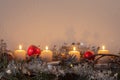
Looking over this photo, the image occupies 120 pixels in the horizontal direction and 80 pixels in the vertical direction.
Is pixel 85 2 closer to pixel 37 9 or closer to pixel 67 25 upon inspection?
pixel 67 25

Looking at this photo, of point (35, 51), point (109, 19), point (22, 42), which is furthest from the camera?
point (109, 19)

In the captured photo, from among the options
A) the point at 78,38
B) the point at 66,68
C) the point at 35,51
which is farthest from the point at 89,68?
the point at 78,38

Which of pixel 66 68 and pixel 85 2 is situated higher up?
pixel 85 2

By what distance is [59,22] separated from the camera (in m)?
1.93

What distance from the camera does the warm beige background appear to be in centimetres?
188

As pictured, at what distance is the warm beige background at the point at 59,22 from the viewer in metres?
1.88

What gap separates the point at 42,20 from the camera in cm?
192

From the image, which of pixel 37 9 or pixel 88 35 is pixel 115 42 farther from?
pixel 37 9

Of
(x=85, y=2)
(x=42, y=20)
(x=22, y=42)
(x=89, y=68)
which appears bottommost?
(x=89, y=68)

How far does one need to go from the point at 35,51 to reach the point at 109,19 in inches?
26.3

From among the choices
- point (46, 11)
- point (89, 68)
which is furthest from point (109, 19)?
point (89, 68)

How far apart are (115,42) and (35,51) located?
67 cm

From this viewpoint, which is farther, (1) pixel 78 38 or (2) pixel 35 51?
(1) pixel 78 38

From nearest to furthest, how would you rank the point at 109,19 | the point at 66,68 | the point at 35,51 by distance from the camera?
the point at 66,68 < the point at 35,51 < the point at 109,19
